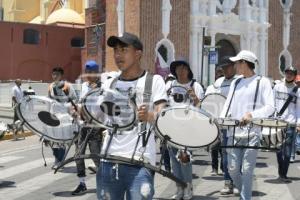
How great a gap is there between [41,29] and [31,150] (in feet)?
100

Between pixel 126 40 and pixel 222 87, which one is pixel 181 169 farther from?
pixel 126 40

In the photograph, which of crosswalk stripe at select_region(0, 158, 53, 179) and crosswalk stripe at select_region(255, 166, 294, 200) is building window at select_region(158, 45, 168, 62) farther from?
crosswalk stripe at select_region(255, 166, 294, 200)

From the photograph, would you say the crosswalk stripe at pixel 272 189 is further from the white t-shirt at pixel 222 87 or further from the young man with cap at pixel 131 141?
the young man with cap at pixel 131 141

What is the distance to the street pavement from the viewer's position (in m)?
8.09

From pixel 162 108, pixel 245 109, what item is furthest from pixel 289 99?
pixel 162 108

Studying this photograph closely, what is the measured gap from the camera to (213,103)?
8562 millimetres

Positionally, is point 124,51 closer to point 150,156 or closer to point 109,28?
point 150,156

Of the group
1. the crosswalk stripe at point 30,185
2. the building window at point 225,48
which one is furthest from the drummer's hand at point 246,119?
the building window at point 225,48

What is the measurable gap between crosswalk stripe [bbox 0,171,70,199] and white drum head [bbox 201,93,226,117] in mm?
2758

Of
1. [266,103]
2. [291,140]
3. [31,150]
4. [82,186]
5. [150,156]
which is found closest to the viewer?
[150,156]

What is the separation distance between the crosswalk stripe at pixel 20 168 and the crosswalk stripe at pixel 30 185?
1.95ft

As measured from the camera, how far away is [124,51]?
4309mm

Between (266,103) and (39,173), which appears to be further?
(39,173)

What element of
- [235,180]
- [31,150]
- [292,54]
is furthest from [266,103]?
[292,54]
